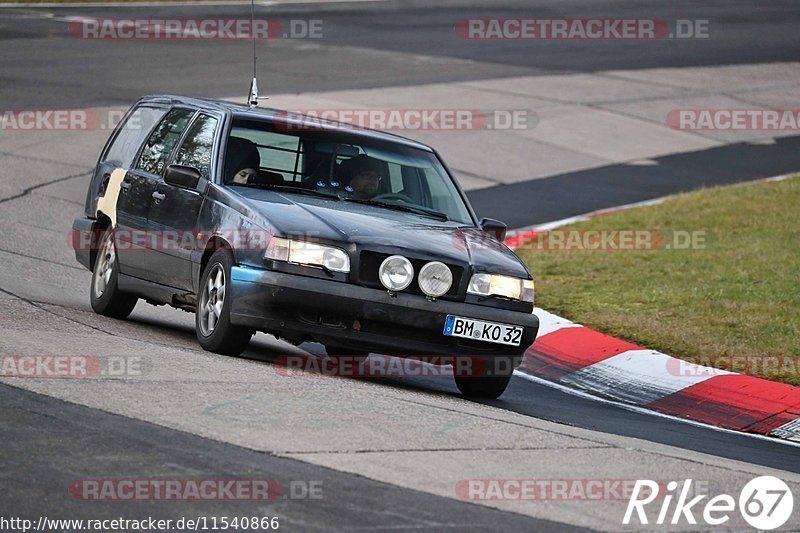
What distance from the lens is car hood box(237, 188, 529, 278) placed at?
8.30 m

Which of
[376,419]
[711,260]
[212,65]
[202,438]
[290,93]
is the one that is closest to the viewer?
[202,438]

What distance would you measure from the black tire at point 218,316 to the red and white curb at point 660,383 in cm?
269

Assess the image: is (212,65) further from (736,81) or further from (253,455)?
(253,455)

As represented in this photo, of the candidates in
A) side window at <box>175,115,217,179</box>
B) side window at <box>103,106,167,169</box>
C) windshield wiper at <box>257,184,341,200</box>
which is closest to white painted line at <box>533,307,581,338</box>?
windshield wiper at <box>257,184,341,200</box>

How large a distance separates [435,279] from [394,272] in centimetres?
25

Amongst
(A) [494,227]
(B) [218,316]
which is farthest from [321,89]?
(B) [218,316]

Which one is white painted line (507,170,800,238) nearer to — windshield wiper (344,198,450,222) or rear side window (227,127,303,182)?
windshield wiper (344,198,450,222)

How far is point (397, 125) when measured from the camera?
20891 mm

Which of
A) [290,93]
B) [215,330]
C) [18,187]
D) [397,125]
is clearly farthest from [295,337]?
[290,93]

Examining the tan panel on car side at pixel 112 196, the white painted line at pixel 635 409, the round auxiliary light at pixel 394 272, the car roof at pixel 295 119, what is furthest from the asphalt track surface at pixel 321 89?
the car roof at pixel 295 119

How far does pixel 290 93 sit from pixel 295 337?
47.1 ft

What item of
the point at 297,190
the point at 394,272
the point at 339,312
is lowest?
the point at 339,312

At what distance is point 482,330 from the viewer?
335 inches

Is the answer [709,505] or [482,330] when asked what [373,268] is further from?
[709,505]
